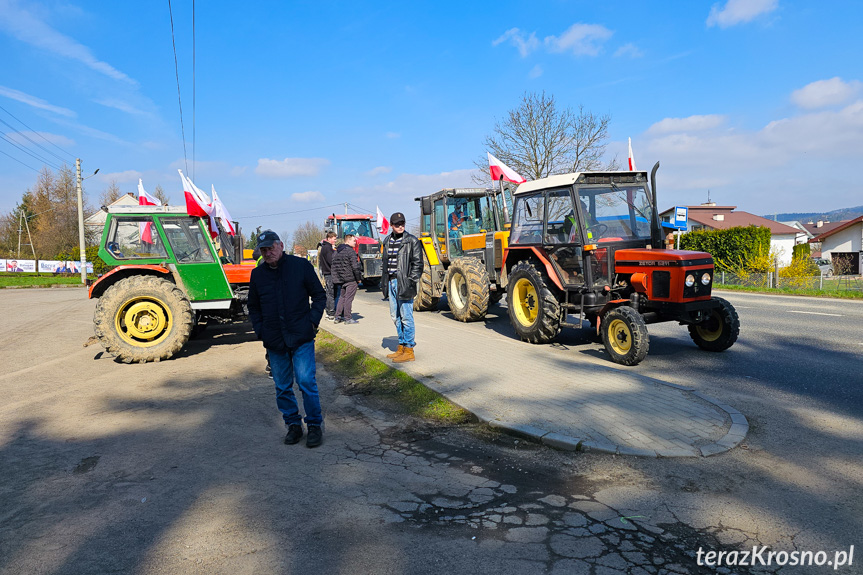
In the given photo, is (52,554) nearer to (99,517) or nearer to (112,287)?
(99,517)

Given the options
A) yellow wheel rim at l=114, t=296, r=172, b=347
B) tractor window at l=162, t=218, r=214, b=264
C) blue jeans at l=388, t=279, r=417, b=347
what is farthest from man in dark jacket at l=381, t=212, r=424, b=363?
yellow wheel rim at l=114, t=296, r=172, b=347

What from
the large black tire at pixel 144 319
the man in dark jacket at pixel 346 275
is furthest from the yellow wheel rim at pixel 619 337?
the large black tire at pixel 144 319

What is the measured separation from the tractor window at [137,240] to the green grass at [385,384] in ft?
10.4

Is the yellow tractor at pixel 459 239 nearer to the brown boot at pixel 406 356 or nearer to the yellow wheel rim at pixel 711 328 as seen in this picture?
the brown boot at pixel 406 356

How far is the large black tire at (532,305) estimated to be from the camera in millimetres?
8320

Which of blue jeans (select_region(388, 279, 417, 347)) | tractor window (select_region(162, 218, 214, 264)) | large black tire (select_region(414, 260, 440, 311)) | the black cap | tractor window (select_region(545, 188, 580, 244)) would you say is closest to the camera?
the black cap

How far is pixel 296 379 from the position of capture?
15.7 ft

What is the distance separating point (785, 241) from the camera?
56.6 metres

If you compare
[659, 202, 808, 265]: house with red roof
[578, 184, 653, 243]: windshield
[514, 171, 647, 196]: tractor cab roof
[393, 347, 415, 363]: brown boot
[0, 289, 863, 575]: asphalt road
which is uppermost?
[659, 202, 808, 265]: house with red roof

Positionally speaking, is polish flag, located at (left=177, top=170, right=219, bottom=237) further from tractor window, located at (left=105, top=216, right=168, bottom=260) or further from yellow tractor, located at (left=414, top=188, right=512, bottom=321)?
yellow tractor, located at (left=414, top=188, right=512, bottom=321)

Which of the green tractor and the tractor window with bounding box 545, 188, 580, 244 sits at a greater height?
the tractor window with bounding box 545, 188, 580, 244

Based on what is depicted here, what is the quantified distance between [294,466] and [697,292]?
18.5 feet

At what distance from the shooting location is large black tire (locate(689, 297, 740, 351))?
7621 millimetres

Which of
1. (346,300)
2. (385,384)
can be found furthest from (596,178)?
(346,300)
